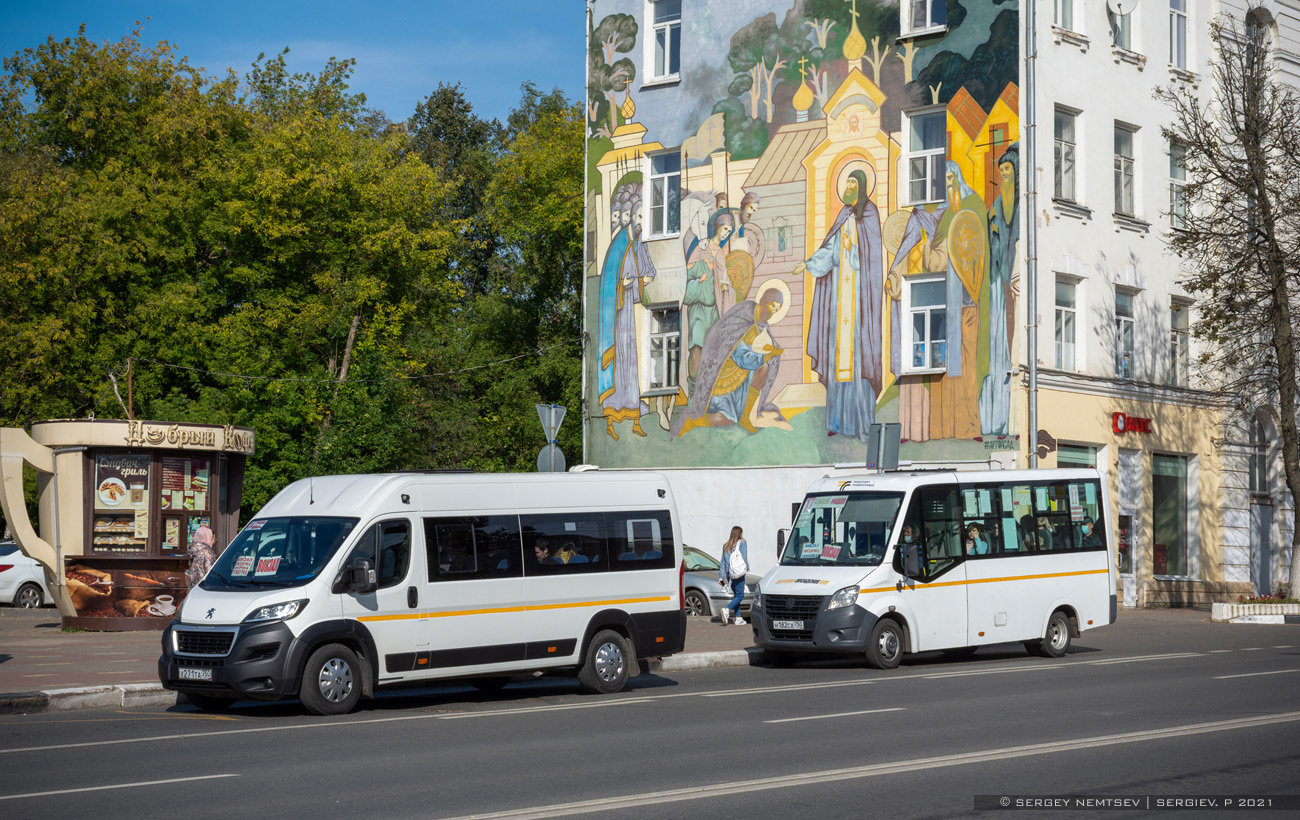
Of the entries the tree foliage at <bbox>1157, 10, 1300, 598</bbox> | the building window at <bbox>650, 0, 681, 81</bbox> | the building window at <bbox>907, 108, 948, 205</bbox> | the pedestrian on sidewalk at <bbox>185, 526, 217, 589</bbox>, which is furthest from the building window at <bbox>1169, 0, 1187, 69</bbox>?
the pedestrian on sidewalk at <bbox>185, 526, 217, 589</bbox>

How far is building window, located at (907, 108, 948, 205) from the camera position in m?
32.9

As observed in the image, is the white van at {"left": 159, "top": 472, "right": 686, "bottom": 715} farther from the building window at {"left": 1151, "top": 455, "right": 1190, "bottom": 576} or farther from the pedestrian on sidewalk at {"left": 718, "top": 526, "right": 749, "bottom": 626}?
the building window at {"left": 1151, "top": 455, "right": 1190, "bottom": 576}

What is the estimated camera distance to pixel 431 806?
8688mm

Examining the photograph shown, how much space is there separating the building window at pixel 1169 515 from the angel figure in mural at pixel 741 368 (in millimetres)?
9467

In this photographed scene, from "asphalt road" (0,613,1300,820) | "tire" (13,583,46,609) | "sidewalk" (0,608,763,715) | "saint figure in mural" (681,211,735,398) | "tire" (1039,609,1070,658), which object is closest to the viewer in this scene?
"asphalt road" (0,613,1300,820)

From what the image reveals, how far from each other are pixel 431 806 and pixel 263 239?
37.9 m

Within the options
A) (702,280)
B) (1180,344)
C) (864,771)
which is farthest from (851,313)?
(864,771)

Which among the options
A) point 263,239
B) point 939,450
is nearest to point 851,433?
point 939,450

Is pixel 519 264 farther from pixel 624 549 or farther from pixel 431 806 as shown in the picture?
pixel 431 806

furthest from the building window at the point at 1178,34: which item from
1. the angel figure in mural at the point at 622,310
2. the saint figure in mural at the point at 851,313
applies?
the angel figure in mural at the point at 622,310

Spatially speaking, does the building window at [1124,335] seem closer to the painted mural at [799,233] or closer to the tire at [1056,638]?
the painted mural at [799,233]

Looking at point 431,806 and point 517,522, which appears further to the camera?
point 517,522

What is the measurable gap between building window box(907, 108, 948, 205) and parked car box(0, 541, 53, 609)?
21289 millimetres

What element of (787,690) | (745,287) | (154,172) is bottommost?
(787,690)
